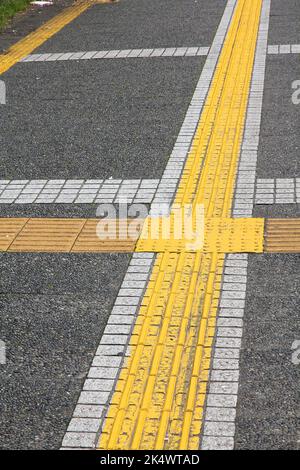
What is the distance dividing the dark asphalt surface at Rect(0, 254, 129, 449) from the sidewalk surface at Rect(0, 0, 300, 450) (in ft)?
0.04

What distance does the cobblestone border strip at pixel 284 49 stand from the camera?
41.8 ft

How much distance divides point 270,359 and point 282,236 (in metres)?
1.79

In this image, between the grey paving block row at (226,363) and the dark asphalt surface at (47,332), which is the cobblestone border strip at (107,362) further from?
the grey paving block row at (226,363)

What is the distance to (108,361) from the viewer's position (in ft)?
17.1

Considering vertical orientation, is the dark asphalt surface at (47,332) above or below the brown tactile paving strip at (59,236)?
above

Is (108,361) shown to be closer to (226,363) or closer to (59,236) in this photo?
(226,363)

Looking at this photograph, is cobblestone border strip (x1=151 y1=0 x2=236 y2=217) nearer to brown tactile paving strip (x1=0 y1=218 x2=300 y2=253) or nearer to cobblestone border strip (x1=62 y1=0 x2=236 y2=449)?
cobblestone border strip (x1=62 y1=0 x2=236 y2=449)

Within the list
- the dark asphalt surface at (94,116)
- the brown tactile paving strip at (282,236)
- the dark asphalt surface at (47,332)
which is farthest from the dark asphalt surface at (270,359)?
the dark asphalt surface at (94,116)

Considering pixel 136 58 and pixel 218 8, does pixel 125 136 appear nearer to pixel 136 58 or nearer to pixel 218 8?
pixel 136 58

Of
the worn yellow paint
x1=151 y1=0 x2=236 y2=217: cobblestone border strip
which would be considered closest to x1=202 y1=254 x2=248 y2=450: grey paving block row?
x1=151 y1=0 x2=236 y2=217: cobblestone border strip

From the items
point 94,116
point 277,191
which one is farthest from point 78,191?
point 94,116

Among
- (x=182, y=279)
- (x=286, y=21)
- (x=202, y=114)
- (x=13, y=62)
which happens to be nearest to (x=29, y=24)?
(x=13, y=62)

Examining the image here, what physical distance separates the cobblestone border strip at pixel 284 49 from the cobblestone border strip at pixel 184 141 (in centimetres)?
74

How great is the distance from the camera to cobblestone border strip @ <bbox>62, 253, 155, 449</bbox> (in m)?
4.59
